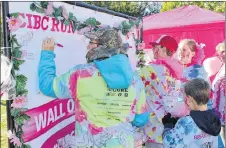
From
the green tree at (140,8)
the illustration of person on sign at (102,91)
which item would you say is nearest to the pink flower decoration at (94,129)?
the illustration of person on sign at (102,91)

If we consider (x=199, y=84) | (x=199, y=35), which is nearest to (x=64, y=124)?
(x=199, y=84)

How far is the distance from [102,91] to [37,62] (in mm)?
483

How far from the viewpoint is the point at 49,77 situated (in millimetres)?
2094

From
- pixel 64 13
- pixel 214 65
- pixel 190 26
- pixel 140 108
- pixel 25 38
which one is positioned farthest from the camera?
pixel 190 26

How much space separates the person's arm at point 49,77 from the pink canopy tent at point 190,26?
165 inches

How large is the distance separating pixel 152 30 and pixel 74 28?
4584 millimetres

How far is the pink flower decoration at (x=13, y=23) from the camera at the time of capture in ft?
6.37

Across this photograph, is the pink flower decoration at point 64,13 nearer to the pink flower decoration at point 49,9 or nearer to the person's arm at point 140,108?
the pink flower decoration at point 49,9

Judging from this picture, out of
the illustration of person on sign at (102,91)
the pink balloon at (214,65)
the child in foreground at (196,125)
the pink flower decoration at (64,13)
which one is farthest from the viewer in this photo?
the pink balloon at (214,65)

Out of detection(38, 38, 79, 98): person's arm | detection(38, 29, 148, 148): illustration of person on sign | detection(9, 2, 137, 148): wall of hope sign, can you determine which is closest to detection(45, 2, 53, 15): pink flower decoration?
detection(9, 2, 137, 148): wall of hope sign

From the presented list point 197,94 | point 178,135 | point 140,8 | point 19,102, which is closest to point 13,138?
Answer: point 19,102

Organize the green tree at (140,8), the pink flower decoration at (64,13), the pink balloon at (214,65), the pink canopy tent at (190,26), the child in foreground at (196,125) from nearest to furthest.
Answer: the child in foreground at (196,125) → the pink flower decoration at (64,13) → the pink balloon at (214,65) → the pink canopy tent at (190,26) → the green tree at (140,8)

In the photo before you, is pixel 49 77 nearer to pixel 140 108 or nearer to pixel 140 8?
pixel 140 108

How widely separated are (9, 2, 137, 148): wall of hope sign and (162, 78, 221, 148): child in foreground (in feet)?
2.34
